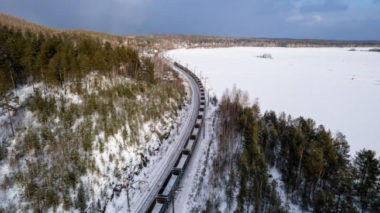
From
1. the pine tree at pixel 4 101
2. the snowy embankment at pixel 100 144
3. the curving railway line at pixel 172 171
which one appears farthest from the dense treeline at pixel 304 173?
the pine tree at pixel 4 101

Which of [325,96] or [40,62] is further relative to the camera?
[325,96]

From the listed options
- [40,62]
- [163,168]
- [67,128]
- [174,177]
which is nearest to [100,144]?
[67,128]

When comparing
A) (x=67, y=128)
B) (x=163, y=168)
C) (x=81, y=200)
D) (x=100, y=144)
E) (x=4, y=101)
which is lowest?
(x=163, y=168)

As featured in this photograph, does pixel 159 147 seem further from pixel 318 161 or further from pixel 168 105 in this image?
pixel 318 161

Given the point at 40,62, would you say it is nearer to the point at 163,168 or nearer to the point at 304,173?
the point at 163,168

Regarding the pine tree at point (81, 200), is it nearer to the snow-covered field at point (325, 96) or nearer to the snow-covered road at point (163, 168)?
the snow-covered road at point (163, 168)

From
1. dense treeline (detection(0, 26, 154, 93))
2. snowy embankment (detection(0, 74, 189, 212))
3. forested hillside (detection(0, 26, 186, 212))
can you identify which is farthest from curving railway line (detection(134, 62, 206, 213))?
dense treeline (detection(0, 26, 154, 93))
